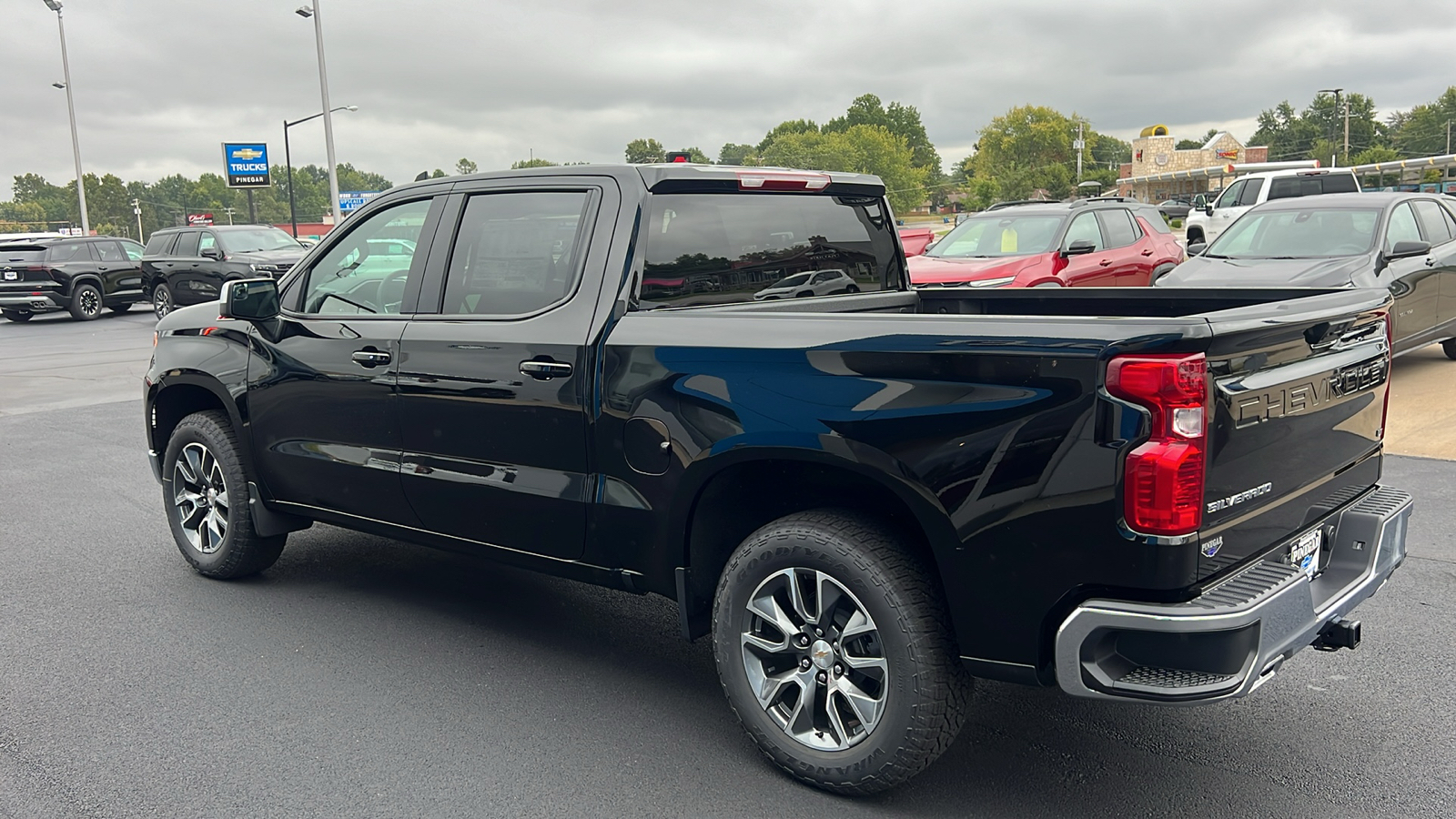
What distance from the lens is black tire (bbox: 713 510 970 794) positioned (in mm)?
3039

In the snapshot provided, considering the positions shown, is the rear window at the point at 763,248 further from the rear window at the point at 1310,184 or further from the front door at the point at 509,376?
the rear window at the point at 1310,184

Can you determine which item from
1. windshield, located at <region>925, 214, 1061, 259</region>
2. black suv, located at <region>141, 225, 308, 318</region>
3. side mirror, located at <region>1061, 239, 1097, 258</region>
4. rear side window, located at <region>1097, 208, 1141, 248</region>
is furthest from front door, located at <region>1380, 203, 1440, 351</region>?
black suv, located at <region>141, 225, 308, 318</region>

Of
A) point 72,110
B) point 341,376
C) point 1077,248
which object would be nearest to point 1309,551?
point 341,376

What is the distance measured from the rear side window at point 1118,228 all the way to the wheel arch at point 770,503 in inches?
432

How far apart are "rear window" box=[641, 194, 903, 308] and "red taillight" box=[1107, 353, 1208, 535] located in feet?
5.68

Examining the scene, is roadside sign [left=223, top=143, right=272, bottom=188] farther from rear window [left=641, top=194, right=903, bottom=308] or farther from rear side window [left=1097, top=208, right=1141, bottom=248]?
rear window [left=641, top=194, right=903, bottom=308]

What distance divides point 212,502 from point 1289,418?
4.72 m

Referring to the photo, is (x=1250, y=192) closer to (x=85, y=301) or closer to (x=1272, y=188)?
(x=1272, y=188)

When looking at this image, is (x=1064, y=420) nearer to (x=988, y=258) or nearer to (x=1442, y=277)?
(x=1442, y=277)

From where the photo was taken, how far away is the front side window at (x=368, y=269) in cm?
451

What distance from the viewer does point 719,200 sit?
408 cm

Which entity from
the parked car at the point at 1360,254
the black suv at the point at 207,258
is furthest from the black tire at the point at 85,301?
the parked car at the point at 1360,254

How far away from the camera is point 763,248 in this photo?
4.22 metres

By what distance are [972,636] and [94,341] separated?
1997 cm
